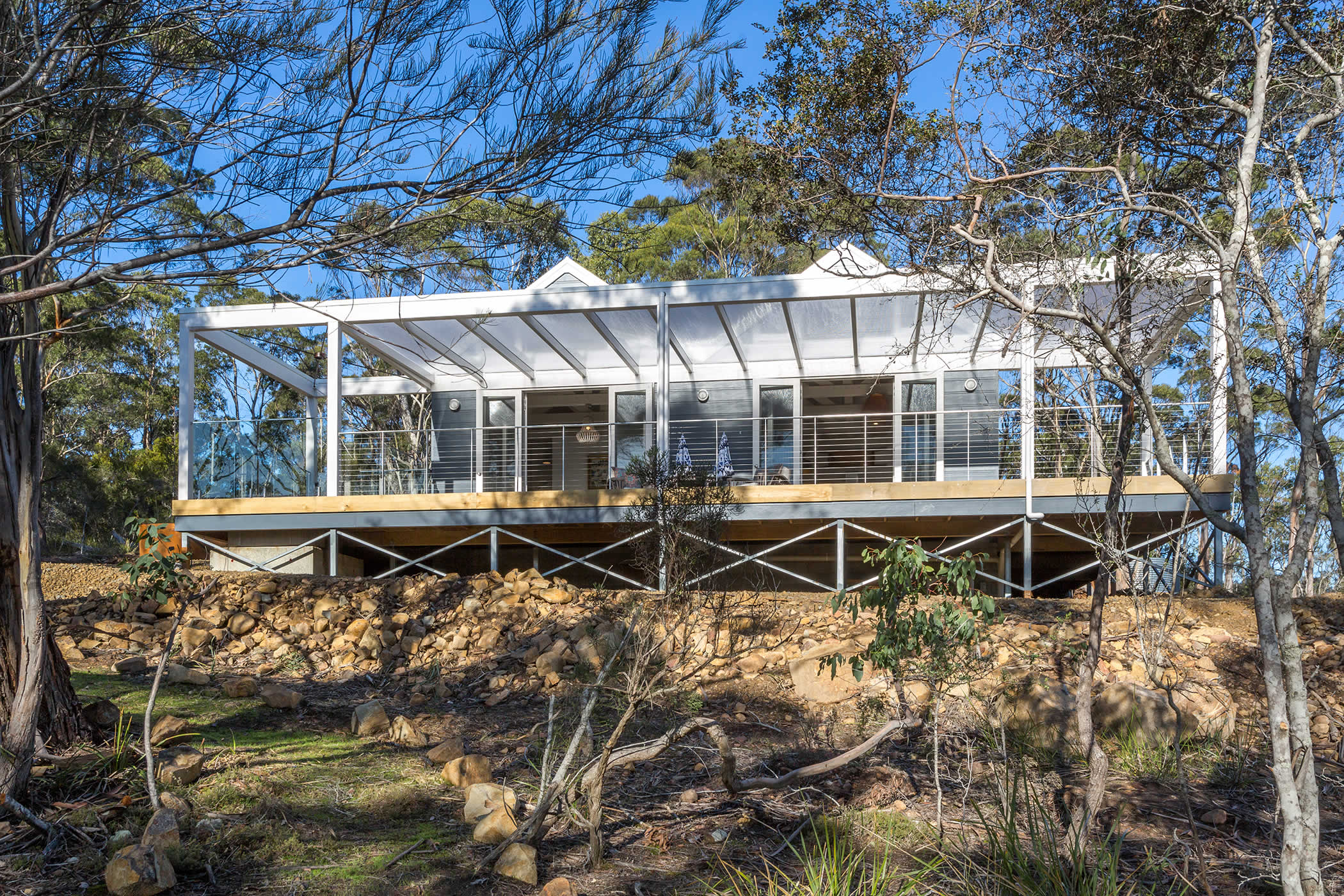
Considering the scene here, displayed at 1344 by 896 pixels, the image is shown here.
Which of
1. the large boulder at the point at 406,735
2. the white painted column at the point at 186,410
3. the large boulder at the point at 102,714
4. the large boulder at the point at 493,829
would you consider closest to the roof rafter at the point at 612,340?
the white painted column at the point at 186,410

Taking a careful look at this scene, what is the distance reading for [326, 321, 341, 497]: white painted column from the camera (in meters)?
11.4

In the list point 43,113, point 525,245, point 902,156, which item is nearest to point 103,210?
point 43,113

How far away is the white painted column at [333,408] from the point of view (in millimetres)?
11445

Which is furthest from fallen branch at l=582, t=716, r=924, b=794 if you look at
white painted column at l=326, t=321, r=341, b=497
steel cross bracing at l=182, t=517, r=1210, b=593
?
white painted column at l=326, t=321, r=341, b=497

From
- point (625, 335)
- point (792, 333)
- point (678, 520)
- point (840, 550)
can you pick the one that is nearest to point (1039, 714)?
point (678, 520)

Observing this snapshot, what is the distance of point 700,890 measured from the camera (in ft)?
13.8

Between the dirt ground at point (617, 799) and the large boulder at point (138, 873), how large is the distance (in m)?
0.13

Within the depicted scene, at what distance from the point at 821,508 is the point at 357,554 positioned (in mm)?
6325

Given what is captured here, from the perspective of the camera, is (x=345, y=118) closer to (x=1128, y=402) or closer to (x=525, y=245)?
(x=525, y=245)

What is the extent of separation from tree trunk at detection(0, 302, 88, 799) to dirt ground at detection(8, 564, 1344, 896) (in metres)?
0.35

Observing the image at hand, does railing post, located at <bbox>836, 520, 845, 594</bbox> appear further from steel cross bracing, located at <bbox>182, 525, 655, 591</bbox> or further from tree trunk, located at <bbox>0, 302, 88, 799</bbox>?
tree trunk, located at <bbox>0, 302, 88, 799</bbox>

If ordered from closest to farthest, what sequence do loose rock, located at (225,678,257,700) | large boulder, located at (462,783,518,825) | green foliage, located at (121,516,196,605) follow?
large boulder, located at (462,783,518,825)
green foliage, located at (121,516,196,605)
loose rock, located at (225,678,257,700)

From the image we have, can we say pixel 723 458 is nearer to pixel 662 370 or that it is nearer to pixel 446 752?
pixel 662 370

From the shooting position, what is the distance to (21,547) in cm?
464
